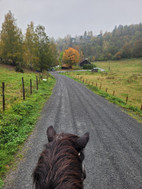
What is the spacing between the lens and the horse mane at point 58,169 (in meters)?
1.05

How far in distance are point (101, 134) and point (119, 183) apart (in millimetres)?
2615

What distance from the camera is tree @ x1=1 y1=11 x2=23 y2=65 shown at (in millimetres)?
28766

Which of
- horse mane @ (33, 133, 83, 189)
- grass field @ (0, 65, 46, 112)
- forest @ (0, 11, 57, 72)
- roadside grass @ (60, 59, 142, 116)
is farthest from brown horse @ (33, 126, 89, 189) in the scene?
forest @ (0, 11, 57, 72)

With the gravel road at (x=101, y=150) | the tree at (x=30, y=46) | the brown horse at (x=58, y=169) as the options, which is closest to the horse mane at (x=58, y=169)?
the brown horse at (x=58, y=169)

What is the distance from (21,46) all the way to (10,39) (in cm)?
288

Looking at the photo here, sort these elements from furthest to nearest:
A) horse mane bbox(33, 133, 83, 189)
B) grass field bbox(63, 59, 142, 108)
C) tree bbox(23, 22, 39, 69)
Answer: tree bbox(23, 22, 39, 69) < grass field bbox(63, 59, 142, 108) < horse mane bbox(33, 133, 83, 189)

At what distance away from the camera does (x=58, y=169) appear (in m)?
1.12

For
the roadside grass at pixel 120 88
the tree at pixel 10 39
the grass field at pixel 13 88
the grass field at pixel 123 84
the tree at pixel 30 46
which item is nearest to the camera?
the grass field at pixel 13 88

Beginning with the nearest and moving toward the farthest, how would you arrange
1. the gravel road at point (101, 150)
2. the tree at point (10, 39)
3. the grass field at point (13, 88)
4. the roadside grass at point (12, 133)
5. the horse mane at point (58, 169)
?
the horse mane at point (58, 169) < the gravel road at point (101, 150) < the roadside grass at point (12, 133) < the grass field at point (13, 88) < the tree at point (10, 39)

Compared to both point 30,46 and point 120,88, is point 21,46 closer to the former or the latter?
point 30,46

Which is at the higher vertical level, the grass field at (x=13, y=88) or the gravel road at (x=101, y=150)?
the grass field at (x=13, y=88)

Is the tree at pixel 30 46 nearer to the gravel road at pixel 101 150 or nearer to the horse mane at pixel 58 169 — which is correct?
the gravel road at pixel 101 150

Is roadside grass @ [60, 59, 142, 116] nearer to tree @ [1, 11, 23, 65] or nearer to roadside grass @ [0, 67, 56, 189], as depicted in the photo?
roadside grass @ [0, 67, 56, 189]

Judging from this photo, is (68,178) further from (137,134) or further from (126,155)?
(137,134)
